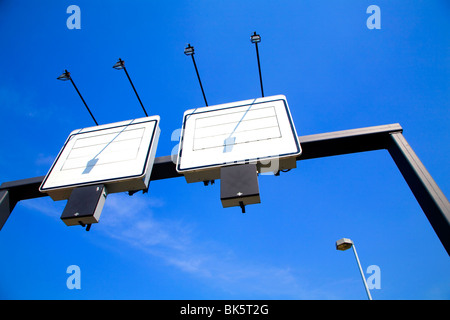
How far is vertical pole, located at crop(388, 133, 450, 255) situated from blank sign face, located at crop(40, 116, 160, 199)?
308cm

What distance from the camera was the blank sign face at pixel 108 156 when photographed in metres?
3.20

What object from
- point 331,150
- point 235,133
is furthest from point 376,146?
point 235,133

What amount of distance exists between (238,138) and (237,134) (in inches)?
3.7

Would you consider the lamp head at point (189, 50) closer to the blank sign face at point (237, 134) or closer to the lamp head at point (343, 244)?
the blank sign face at point (237, 134)

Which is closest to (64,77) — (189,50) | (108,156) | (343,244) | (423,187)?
(108,156)

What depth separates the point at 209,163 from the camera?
119 inches

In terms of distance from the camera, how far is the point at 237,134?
11.0ft

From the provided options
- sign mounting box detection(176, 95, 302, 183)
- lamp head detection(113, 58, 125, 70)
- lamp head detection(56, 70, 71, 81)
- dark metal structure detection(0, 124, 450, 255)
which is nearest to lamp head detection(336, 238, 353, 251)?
dark metal structure detection(0, 124, 450, 255)

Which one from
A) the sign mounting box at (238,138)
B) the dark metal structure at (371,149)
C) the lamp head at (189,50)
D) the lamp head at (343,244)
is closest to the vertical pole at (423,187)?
the dark metal structure at (371,149)

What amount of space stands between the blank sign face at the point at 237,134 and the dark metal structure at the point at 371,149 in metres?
0.47

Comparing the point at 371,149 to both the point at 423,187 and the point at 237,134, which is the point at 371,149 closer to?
the point at 423,187

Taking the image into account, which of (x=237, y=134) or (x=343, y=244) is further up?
(x=343, y=244)
